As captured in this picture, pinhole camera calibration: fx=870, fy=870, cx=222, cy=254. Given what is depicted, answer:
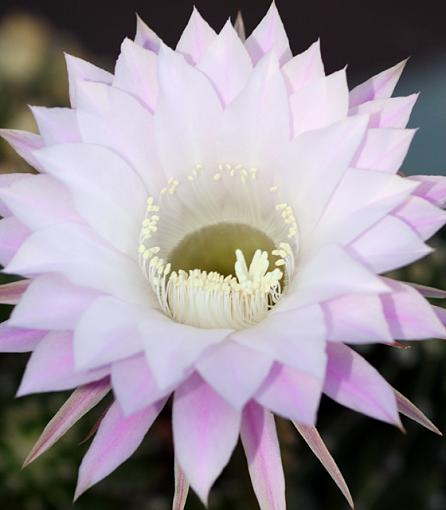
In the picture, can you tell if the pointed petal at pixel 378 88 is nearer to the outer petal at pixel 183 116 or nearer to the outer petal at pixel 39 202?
the outer petal at pixel 183 116

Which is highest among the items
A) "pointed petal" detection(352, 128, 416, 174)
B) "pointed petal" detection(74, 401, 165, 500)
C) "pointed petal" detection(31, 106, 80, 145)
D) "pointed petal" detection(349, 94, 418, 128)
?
"pointed petal" detection(31, 106, 80, 145)

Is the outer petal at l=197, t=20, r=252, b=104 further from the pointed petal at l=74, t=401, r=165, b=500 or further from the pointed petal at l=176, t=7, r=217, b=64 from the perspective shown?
the pointed petal at l=74, t=401, r=165, b=500

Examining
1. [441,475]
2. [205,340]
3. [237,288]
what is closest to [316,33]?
[441,475]

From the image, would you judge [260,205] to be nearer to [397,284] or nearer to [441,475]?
[397,284]

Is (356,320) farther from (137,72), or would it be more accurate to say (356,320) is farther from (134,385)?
(137,72)

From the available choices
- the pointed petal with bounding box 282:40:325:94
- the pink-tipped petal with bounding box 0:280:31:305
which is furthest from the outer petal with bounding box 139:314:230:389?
the pointed petal with bounding box 282:40:325:94

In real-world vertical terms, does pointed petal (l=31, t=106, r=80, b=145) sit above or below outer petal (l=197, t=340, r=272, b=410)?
above

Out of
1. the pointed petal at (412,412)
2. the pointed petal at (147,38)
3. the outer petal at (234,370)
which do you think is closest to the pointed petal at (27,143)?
the pointed petal at (147,38)
